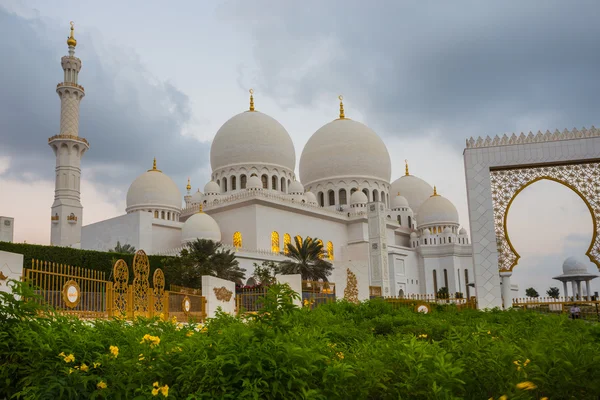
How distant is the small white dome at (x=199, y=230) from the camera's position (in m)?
30.9

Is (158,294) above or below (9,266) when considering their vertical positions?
below

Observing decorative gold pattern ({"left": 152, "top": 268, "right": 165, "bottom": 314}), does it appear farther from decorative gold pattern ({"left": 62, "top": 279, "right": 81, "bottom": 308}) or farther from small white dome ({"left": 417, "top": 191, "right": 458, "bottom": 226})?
small white dome ({"left": 417, "top": 191, "right": 458, "bottom": 226})

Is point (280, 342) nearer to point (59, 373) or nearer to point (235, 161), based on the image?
point (59, 373)

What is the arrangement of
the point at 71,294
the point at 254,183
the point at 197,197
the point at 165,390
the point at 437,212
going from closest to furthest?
1. the point at 165,390
2. the point at 71,294
3. the point at 254,183
4. the point at 197,197
5. the point at 437,212

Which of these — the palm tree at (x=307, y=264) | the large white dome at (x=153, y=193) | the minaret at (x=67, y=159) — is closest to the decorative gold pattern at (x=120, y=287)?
the palm tree at (x=307, y=264)

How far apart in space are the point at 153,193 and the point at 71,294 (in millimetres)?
28356

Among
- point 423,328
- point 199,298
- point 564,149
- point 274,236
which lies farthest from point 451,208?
point 423,328

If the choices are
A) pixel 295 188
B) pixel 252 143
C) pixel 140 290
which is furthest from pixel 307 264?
pixel 140 290

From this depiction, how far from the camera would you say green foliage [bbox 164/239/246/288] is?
2375 cm

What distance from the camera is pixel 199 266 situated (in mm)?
24406

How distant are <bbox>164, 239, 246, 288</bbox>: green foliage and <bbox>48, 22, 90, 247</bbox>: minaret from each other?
10.9 m

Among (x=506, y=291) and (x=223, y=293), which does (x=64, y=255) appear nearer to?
(x=223, y=293)

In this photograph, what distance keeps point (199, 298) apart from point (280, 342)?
1106 centimetres

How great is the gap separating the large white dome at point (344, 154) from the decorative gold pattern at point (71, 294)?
110 feet
